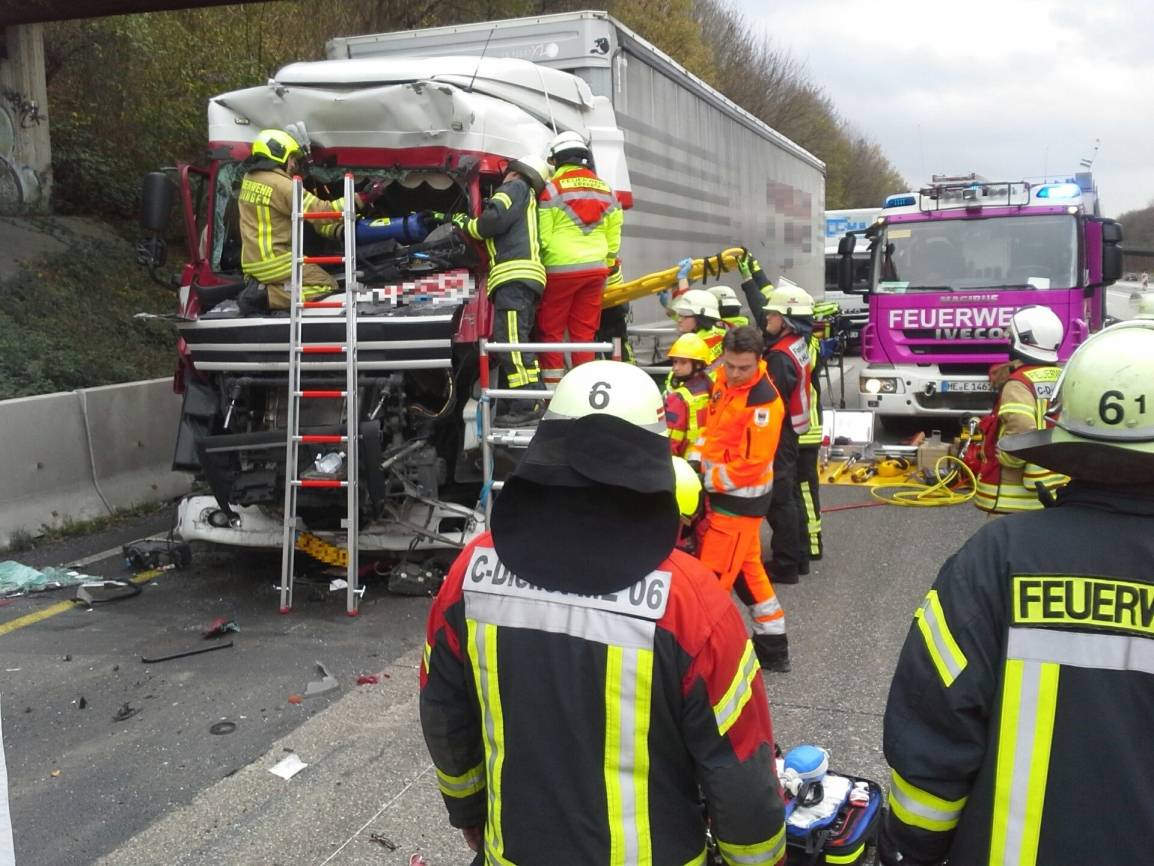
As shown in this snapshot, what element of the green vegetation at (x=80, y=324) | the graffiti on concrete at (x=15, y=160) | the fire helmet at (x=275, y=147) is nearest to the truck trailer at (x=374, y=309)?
the fire helmet at (x=275, y=147)

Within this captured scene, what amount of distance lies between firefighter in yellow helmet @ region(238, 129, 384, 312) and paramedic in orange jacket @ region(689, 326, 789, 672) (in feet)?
9.19

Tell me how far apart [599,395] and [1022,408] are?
3612mm

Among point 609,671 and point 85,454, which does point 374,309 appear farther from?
point 609,671

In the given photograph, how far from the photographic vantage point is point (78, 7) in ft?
38.4

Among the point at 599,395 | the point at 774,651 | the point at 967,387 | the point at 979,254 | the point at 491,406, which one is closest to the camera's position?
the point at 599,395

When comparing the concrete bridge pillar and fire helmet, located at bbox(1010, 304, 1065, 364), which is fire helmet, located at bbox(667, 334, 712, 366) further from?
the concrete bridge pillar

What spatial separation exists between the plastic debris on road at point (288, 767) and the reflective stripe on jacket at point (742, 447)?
2.19 metres

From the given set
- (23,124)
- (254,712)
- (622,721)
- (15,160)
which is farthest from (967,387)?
(15,160)

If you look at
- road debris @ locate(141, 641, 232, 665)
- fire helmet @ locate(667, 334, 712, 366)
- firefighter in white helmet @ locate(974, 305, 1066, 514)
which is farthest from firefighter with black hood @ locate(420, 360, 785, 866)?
road debris @ locate(141, 641, 232, 665)

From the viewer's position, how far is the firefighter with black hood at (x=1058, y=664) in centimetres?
182

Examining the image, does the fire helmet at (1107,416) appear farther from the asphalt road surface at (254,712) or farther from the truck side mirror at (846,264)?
the truck side mirror at (846,264)

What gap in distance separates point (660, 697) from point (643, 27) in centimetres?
3108

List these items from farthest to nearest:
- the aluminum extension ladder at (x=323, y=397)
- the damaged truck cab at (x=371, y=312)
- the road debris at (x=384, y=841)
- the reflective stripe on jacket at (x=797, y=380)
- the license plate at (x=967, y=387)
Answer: the license plate at (x=967, y=387), the reflective stripe on jacket at (x=797, y=380), the damaged truck cab at (x=371, y=312), the aluminum extension ladder at (x=323, y=397), the road debris at (x=384, y=841)

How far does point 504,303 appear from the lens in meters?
6.90
